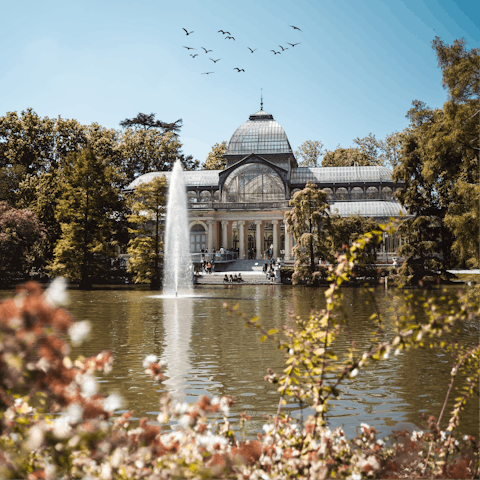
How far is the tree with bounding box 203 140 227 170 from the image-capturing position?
3108 inches

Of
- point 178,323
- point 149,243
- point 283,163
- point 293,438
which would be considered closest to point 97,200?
point 149,243

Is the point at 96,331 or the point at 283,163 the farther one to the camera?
the point at 283,163

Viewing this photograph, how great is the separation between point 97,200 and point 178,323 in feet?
80.7

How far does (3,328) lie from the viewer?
2.41 m

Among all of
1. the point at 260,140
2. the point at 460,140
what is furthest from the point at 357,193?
the point at 460,140

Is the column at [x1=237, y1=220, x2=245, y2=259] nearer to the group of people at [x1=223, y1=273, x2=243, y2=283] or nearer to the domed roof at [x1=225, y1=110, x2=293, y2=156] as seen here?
the domed roof at [x1=225, y1=110, x2=293, y2=156]

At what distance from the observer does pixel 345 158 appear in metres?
77.2

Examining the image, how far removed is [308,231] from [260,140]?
1096 inches

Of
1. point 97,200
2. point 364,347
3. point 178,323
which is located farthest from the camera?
point 97,200

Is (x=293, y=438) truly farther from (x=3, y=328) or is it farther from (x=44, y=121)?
(x=44, y=121)

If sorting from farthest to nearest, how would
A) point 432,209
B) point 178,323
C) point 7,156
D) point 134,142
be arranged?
point 134,142 → point 7,156 → point 432,209 → point 178,323

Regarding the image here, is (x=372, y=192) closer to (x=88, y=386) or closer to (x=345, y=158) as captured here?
(x=345, y=158)

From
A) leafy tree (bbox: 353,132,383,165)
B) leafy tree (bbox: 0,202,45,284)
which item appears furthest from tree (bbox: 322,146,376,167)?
leafy tree (bbox: 0,202,45,284)

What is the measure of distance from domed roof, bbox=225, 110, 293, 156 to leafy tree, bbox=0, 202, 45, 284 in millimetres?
28319
